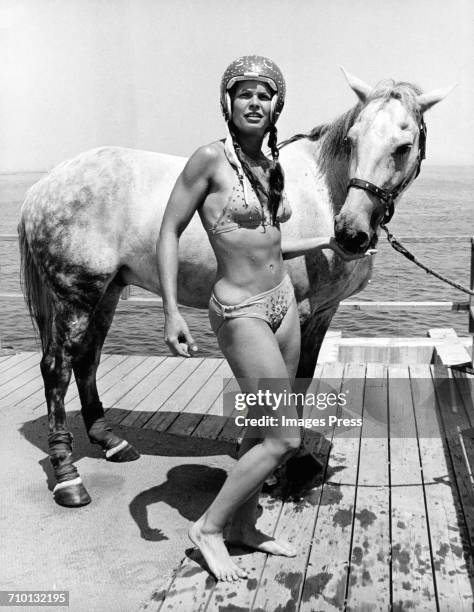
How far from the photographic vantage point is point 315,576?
2.20m

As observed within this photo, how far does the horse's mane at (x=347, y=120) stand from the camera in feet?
7.84

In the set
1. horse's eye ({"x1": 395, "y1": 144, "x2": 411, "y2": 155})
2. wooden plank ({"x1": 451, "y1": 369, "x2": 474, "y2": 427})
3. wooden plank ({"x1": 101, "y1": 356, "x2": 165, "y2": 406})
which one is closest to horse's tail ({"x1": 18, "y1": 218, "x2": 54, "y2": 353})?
wooden plank ({"x1": 101, "y1": 356, "x2": 165, "y2": 406})

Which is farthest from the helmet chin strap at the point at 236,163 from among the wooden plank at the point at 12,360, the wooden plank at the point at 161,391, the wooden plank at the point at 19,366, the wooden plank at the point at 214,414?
the wooden plank at the point at 12,360

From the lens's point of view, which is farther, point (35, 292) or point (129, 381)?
point (129, 381)

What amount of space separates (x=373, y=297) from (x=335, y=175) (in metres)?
11.3

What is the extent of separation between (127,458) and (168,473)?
29 centimetres

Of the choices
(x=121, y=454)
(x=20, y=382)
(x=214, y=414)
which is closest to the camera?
(x=121, y=454)

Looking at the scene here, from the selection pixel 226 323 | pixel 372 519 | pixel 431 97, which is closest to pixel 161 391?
pixel 372 519

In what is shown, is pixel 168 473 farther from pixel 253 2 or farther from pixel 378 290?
pixel 378 290

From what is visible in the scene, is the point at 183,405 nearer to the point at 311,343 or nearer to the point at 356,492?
the point at 311,343

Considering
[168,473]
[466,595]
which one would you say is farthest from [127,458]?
[466,595]

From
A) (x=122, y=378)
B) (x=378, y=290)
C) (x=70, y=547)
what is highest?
(x=70, y=547)

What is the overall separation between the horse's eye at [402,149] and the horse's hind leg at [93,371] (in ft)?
5.39

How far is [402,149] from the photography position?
2.36 meters
